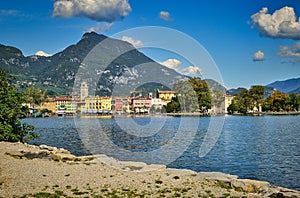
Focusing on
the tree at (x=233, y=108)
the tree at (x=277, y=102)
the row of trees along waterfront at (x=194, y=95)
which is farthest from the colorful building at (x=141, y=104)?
the tree at (x=277, y=102)

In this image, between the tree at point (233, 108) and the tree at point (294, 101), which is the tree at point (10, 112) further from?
the tree at point (294, 101)

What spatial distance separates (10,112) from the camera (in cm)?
2602

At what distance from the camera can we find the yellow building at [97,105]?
152375 millimetres

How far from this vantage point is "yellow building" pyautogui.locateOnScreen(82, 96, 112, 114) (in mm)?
152375

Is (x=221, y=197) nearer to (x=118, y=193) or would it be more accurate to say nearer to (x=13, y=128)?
(x=118, y=193)

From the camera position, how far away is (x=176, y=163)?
79.5 ft

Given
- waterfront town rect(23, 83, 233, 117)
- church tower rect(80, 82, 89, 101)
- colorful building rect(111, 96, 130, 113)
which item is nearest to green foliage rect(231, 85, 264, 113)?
waterfront town rect(23, 83, 233, 117)

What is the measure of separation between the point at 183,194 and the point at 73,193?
12.8 ft

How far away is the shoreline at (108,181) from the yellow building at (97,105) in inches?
5295

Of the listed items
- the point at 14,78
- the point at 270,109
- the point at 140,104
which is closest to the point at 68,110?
the point at 140,104

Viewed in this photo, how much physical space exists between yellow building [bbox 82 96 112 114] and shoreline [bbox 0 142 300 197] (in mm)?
134489

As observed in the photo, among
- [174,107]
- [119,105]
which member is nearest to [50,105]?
[119,105]

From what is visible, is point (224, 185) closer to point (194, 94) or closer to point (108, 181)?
point (108, 181)

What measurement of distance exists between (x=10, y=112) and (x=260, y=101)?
401 feet
